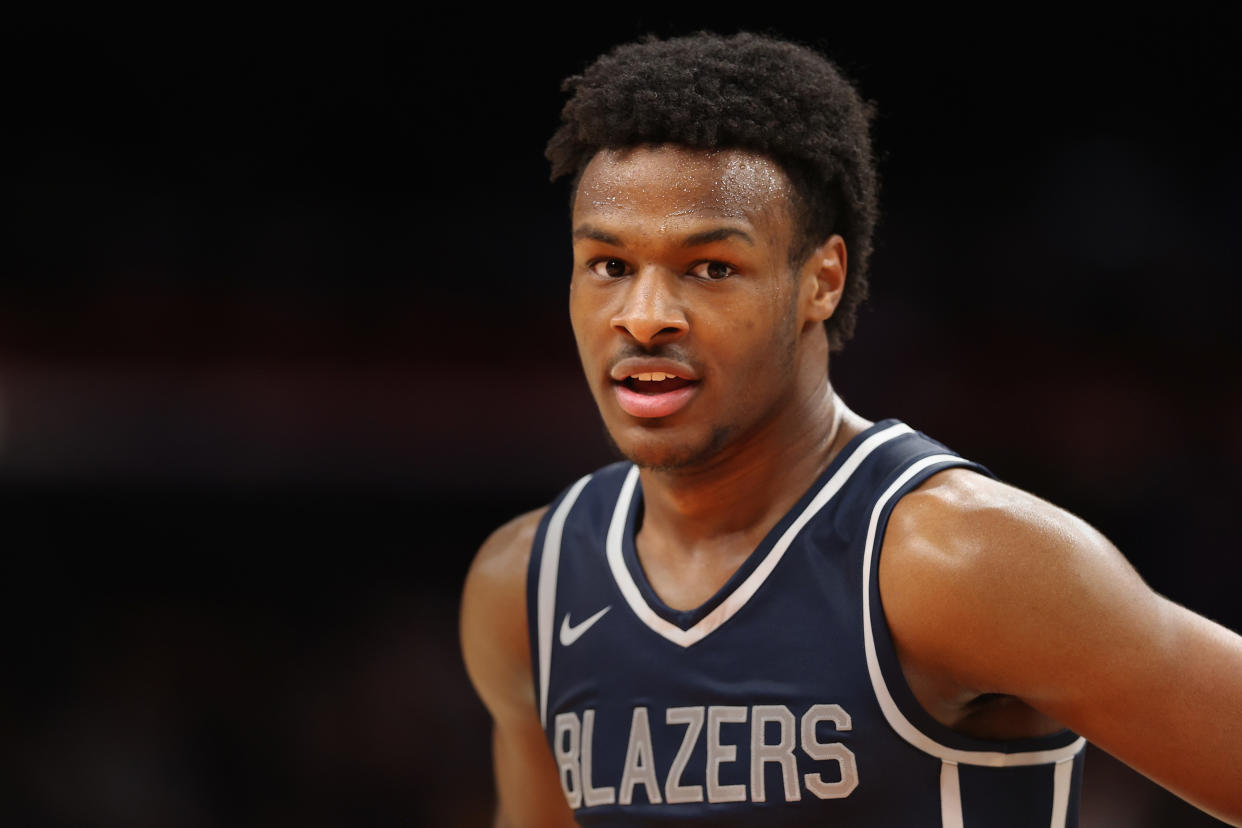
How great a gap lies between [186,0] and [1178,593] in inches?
150

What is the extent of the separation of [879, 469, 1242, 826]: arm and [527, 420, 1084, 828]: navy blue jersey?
4.2 inches

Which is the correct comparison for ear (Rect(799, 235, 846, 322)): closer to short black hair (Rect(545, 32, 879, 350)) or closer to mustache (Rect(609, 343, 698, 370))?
short black hair (Rect(545, 32, 879, 350))

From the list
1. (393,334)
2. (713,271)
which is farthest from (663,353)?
(393,334)

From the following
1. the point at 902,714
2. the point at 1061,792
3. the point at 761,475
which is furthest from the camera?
the point at 761,475

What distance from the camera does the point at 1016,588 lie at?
1678 mm

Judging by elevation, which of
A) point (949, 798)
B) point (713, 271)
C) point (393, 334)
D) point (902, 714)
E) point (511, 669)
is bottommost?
point (949, 798)

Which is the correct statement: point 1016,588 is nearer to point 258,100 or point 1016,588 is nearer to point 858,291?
point 858,291

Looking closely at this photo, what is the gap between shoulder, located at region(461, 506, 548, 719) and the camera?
2303mm

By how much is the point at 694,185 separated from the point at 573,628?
2.28 ft

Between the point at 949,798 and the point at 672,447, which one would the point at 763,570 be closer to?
the point at 672,447

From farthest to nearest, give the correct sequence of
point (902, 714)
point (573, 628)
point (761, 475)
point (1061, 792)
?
point (573, 628)
point (761, 475)
point (1061, 792)
point (902, 714)

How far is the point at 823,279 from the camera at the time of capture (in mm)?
2049

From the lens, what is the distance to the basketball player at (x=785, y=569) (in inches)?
65.7

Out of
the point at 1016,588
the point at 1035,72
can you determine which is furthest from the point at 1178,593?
the point at 1016,588
